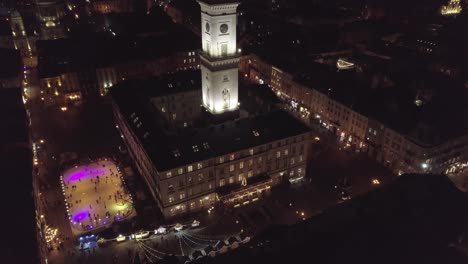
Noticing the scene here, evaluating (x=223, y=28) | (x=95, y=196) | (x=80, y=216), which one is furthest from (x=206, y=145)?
(x=80, y=216)

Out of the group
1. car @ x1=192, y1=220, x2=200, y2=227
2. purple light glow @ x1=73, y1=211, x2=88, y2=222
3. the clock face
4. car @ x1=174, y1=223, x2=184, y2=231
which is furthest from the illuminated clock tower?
purple light glow @ x1=73, y1=211, x2=88, y2=222

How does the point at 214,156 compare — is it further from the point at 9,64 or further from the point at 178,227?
the point at 9,64

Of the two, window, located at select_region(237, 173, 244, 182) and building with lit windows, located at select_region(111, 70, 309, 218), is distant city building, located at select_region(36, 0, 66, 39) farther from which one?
window, located at select_region(237, 173, 244, 182)

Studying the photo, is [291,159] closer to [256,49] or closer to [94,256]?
[94,256]

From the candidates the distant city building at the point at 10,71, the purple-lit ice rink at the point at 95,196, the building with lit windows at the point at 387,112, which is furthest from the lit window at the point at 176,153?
the distant city building at the point at 10,71

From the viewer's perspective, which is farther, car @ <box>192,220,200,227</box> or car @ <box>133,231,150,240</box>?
car @ <box>192,220,200,227</box>

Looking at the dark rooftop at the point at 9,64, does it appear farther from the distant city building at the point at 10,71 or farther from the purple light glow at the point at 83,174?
the purple light glow at the point at 83,174
